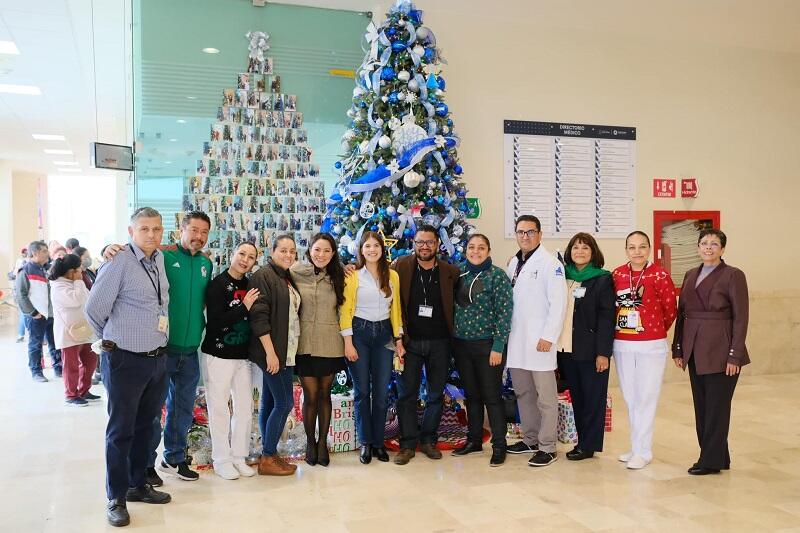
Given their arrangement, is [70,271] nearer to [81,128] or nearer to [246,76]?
[246,76]

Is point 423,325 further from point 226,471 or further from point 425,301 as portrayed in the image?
point 226,471

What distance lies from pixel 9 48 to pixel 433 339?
603cm

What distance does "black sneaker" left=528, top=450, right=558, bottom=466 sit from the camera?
4.30 m

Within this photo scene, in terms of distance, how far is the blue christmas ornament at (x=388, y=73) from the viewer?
16.5ft

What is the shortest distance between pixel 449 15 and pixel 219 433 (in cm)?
436

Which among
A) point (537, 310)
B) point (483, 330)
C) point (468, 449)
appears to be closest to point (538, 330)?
point (537, 310)

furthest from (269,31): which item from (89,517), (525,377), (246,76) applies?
(89,517)

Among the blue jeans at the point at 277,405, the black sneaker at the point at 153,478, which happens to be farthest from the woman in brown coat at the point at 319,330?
the black sneaker at the point at 153,478

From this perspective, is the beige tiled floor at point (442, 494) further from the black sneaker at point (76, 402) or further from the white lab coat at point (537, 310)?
the black sneaker at point (76, 402)

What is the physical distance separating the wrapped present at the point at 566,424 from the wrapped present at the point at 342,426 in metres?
1.51

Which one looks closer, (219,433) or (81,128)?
(219,433)

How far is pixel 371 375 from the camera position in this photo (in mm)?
4395

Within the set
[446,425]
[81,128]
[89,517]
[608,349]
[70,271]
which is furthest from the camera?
[81,128]

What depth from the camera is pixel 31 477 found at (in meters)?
4.12
